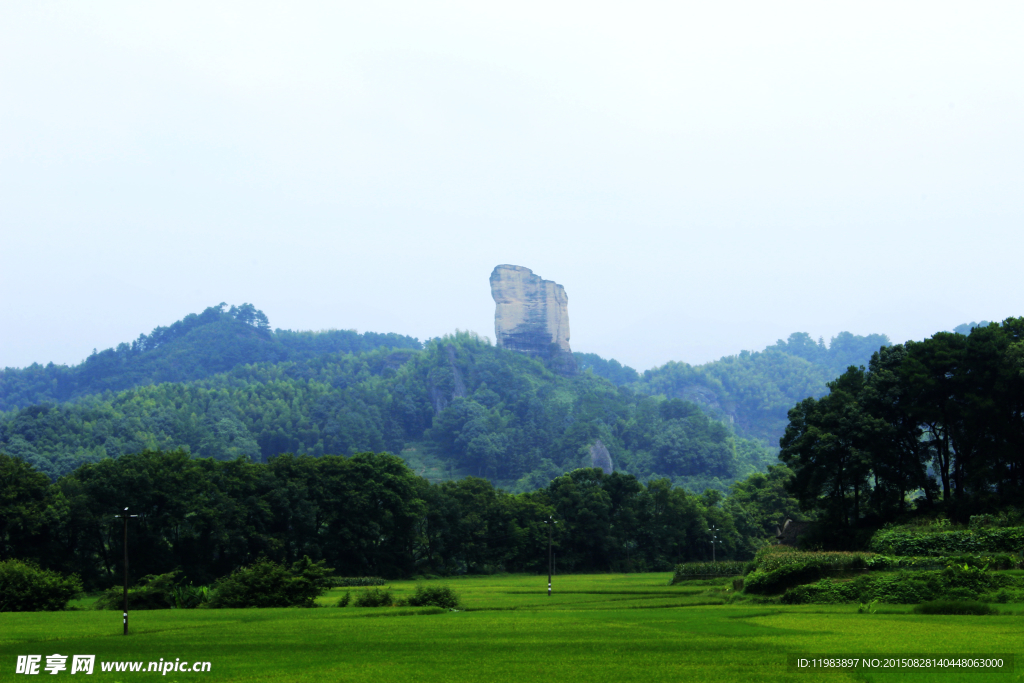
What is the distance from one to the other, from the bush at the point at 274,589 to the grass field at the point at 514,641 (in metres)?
2.57

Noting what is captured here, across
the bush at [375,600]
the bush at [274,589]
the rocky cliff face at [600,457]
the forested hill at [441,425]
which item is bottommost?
the bush at [375,600]

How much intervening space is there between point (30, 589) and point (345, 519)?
32.2 m

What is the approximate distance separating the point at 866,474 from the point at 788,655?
34227mm

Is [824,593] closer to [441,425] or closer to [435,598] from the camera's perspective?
[435,598]

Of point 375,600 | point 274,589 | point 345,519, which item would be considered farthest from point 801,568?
point 345,519

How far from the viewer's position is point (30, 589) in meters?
40.9

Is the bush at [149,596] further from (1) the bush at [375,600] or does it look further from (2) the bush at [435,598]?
(2) the bush at [435,598]

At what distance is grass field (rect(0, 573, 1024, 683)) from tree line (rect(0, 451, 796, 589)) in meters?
21.8

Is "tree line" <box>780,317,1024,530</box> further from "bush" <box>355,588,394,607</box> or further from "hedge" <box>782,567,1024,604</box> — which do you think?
"bush" <box>355,588,394,607</box>

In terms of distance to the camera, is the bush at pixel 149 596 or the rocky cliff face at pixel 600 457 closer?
the bush at pixel 149 596

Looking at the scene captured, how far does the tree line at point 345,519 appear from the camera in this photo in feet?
197

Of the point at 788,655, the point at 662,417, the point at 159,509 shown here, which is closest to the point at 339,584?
the point at 159,509

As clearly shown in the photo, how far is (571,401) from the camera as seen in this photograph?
189500 millimetres

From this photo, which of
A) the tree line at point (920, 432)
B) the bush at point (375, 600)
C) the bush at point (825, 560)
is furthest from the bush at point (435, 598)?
the tree line at point (920, 432)
